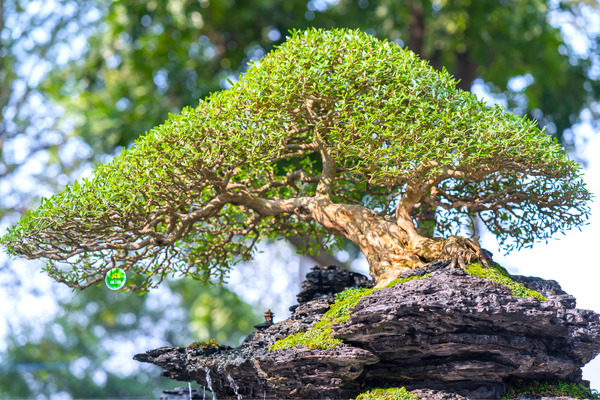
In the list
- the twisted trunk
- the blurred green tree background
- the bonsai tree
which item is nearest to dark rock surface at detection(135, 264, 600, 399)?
the twisted trunk

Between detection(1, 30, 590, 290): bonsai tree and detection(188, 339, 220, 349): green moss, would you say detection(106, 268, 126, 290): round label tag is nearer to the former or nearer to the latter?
detection(1, 30, 590, 290): bonsai tree

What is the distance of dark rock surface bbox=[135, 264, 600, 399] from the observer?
5102mm

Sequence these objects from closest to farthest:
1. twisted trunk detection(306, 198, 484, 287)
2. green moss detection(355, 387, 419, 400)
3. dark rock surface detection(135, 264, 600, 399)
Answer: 1. dark rock surface detection(135, 264, 600, 399)
2. green moss detection(355, 387, 419, 400)
3. twisted trunk detection(306, 198, 484, 287)

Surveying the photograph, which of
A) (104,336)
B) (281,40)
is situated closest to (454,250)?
(281,40)

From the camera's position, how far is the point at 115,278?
642 cm

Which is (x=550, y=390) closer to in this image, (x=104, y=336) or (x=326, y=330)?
(x=326, y=330)

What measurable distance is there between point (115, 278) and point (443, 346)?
12.3 ft

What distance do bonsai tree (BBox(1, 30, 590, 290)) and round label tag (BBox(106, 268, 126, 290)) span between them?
0.34 m

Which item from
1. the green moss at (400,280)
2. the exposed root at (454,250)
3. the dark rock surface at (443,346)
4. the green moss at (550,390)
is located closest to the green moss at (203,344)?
the dark rock surface at (443,346)

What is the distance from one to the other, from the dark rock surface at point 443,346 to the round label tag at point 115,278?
5.55 ft

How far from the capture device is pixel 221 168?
639 cm

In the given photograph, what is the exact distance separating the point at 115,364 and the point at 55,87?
1014 cm

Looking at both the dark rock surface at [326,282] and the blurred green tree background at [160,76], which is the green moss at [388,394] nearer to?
the dark rock surface at [326,282]

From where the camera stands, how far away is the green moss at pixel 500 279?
5.42 meters
